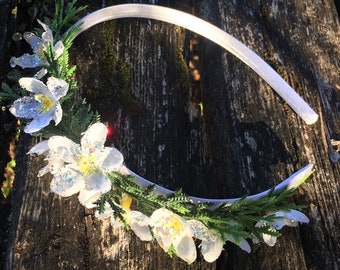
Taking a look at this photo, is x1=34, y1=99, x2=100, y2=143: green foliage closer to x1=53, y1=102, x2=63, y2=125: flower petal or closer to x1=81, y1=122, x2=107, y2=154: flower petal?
x1=53, y1=102, x2=63, y2=125: flower petal

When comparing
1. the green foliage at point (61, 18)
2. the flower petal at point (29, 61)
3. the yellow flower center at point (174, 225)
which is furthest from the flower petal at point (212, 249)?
the green foliage at point (61, 18)

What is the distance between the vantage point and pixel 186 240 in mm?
1925

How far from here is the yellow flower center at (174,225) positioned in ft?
6.28

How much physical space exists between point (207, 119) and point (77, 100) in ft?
2.00

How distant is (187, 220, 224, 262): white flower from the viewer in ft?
6.40

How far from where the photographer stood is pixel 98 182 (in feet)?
6.04

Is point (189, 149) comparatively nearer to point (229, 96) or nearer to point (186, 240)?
point (229, 96)

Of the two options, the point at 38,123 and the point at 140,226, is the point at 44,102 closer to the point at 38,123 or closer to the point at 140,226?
the point at 38,123

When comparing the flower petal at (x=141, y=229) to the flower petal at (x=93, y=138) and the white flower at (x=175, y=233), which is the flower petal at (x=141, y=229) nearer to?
the white flower at (x=175, y=233)

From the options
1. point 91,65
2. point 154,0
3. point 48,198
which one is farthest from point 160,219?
point 154,0

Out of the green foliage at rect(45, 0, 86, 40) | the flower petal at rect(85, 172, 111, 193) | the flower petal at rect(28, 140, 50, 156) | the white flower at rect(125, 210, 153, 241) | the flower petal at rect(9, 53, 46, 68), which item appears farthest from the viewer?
the green foliage at rect(45, 0, 86, 40)

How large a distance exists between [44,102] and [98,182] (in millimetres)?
442

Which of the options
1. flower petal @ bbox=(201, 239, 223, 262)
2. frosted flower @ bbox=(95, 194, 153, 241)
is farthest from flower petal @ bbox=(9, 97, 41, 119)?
flower petal @ bbox=(201, 239, 223, 262)

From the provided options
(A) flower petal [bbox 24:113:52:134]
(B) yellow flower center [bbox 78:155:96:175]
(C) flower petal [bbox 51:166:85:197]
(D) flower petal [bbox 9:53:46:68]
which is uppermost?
(D) flower petal [bbox 9:53:46:68]
